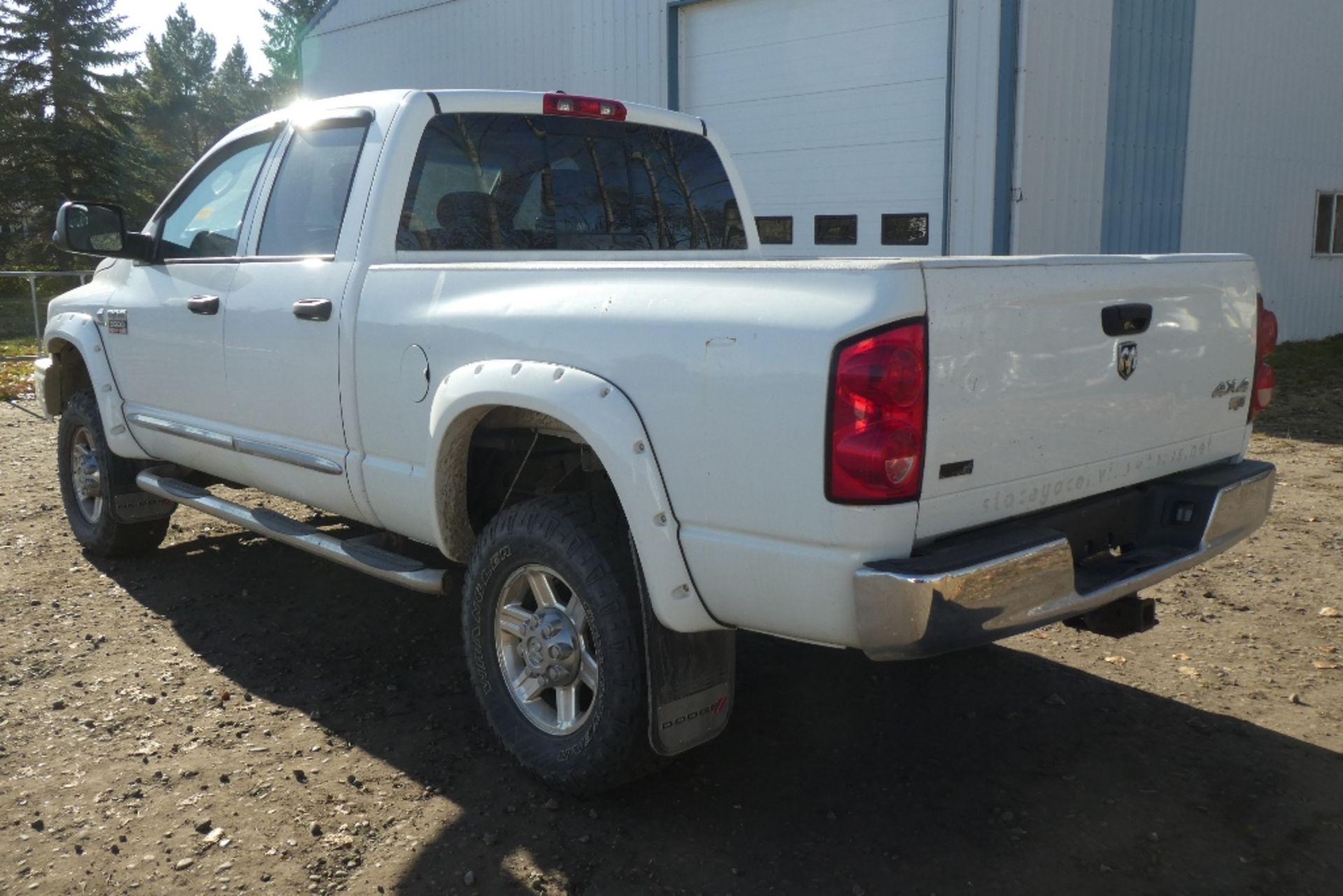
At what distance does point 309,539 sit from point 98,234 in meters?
1.88

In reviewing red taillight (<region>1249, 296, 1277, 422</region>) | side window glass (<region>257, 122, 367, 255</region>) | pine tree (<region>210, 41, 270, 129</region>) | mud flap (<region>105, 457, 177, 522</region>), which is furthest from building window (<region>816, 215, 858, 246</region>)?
pine tree (<region>210, 41, 270, 129</region>)

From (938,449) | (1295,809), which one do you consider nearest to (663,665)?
(938,449)

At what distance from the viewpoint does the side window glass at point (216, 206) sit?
4.87 metres

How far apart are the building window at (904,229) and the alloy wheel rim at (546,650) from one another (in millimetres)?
8590

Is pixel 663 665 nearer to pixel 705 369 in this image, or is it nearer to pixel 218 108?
pixel 705 369

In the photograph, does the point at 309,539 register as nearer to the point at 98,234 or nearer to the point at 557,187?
the point at 557,187

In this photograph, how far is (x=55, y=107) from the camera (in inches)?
1503

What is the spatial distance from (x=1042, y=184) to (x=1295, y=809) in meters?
8.61

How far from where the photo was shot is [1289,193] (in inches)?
583

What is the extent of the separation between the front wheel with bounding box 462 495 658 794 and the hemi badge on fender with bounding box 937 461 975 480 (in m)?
0.93

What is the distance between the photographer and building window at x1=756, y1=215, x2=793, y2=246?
12688 millimetres

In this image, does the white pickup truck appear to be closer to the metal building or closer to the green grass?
the green grass

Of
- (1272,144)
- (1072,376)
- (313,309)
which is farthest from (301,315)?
(1272,144)

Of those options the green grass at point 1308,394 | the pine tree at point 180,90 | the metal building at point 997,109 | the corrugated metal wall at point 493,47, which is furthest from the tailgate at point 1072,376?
the pine tree at point 180,90
